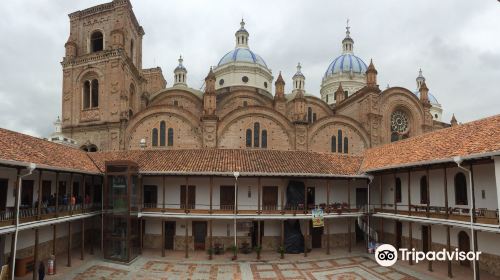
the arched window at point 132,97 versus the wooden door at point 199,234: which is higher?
the arched window at point 132,97

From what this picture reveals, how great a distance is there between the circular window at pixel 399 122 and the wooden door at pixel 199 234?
24.6 m

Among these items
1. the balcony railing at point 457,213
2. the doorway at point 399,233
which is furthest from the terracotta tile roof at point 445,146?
the doorway at point 399,233

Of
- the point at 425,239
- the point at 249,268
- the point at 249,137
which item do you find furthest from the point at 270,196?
the point at 425,239

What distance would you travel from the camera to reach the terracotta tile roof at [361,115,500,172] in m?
17.0

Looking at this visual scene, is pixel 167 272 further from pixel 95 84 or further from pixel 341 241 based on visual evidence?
pixel 95 84

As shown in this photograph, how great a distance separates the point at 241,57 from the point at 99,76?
18931 millimetres

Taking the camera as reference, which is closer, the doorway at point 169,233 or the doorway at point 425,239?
the doorway at point 425,239

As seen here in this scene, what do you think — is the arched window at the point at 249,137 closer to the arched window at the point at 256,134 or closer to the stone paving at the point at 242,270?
the arched window at the point at 256,134

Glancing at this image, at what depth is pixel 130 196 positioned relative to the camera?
22000 millimetres

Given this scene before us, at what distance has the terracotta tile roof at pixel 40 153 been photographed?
56.4 feet

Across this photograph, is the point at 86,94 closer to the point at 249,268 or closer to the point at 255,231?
the point at 255,231

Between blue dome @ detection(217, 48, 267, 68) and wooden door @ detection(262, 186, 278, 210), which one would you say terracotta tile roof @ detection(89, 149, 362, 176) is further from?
blue dome @ detection(217, 48, 267, 68)

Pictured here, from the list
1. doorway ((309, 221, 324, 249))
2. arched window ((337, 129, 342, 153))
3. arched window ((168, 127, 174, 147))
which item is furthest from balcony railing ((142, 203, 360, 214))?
arched window ((337, 129, 342, 153))

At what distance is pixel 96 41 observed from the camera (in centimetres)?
3866
